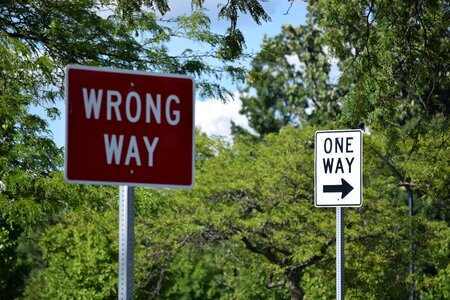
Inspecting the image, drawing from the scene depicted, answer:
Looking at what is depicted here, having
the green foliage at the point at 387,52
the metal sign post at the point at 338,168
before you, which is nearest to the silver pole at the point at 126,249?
the metal sign post at the point at 338,168

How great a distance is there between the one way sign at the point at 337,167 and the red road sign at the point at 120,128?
6.85 metres

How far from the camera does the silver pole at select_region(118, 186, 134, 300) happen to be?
5.40 meters

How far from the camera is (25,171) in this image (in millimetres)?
18484

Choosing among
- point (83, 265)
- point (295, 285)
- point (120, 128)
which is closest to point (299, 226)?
point (295, 285)

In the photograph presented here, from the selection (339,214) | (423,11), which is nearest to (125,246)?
(339,214)

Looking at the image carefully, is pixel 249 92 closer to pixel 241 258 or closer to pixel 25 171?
pixel 241 258

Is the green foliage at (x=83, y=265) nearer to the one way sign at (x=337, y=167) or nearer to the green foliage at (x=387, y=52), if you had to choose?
the green foliage at (x=387, y=52)

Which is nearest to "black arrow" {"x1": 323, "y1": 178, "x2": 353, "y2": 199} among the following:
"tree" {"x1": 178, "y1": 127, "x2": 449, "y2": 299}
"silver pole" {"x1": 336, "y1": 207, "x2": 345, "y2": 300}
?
"silver pole" {"x1": 336, "y1": 207, "x2": 345, "y2": 300}

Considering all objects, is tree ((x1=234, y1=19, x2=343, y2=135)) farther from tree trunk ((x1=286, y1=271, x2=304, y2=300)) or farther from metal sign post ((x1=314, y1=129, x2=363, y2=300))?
metal sign post ((x1=314, y1=129, x2=363, y2=300))

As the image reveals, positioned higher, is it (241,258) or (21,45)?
(21,45)

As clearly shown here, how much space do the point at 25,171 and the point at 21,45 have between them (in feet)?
6.38

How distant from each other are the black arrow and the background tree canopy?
238 centimetres

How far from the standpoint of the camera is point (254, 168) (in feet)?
135

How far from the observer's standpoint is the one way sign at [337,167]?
12375mm
